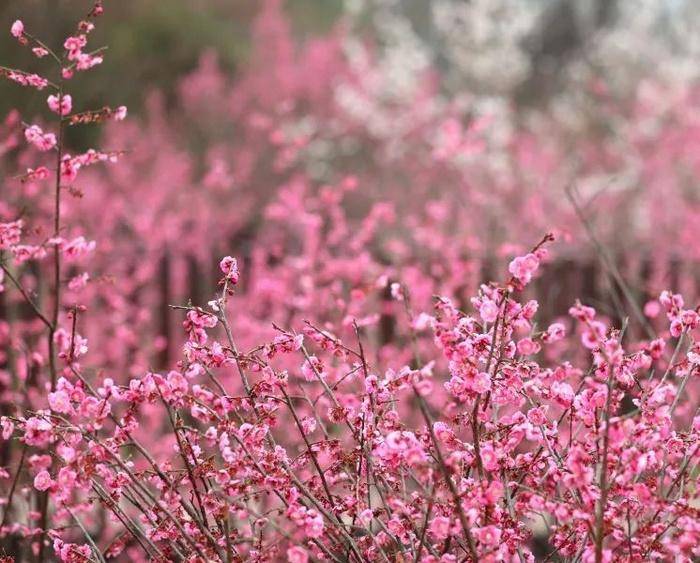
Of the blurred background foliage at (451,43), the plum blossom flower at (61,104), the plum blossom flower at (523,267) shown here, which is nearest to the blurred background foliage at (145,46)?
the blurred background foliage at (451,43)

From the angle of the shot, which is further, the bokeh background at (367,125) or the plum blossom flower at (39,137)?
the bokeh background at (367,125)

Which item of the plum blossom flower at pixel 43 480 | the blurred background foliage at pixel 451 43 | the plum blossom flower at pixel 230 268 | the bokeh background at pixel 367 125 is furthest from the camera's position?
the blurred background foliage at pixel 451 43

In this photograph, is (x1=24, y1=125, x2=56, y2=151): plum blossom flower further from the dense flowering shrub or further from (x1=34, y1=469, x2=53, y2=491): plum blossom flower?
(x1=34, y1=469, x2=53, y2=491): plum blossom flower

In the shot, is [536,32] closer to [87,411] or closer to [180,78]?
[180,78]

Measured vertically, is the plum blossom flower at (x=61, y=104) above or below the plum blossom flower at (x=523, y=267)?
above

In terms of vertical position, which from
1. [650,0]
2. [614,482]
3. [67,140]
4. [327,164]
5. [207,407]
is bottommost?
[614,482]

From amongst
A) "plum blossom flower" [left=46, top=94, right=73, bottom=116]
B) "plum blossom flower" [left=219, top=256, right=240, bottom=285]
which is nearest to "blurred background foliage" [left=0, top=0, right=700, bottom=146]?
"plum blossom flower" [left=46, top=94, right=73, bottom=116]

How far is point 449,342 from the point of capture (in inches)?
71.4

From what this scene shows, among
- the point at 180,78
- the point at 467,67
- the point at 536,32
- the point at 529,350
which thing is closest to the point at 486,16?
the point at 467,67

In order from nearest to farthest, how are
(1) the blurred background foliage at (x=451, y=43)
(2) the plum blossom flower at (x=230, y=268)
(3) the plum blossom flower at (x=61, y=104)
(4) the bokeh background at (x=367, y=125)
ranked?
(2) the plum blossom flower at (x=230, y=268), (3) the plum blossom flower at (x=61, y=104), (4) the bokeh background at (x=367, y=125), (1) the blurred background foliage at (x=451, y=43)

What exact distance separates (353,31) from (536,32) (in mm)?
5571

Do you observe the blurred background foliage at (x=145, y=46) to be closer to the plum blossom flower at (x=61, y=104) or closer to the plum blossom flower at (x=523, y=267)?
the plum blossom flower at (x=61, y=104)

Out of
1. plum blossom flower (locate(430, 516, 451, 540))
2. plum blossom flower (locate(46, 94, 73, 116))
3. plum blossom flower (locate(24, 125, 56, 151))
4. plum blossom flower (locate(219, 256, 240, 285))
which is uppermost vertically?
plum blossom flower (locate(46, 94, 73, 116))

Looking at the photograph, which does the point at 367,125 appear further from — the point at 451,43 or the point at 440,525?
the point at 440,525
